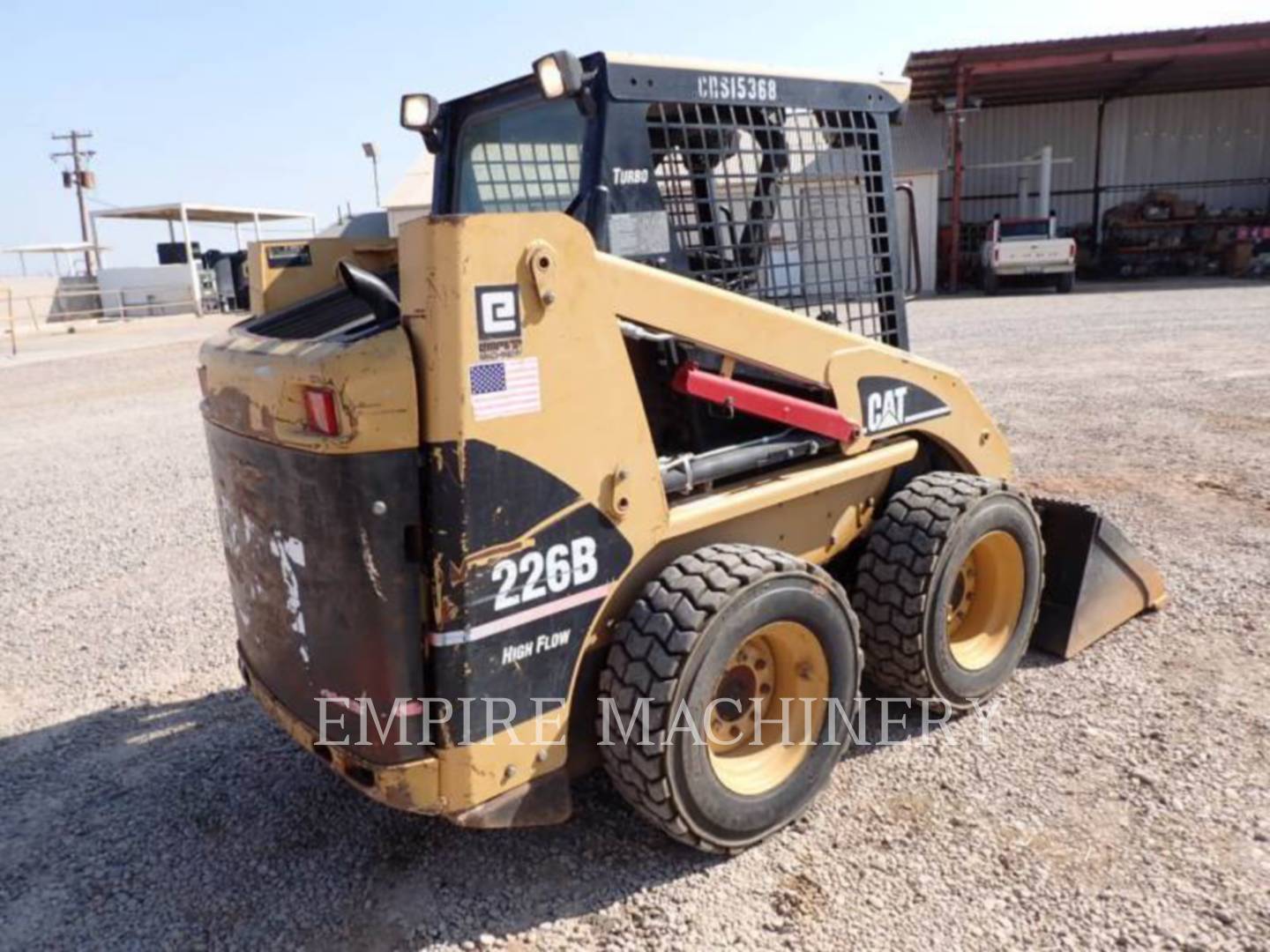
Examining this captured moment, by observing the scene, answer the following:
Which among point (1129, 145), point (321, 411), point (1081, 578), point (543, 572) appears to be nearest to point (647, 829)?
point (543, 572)

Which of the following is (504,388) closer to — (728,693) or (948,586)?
(728,693)

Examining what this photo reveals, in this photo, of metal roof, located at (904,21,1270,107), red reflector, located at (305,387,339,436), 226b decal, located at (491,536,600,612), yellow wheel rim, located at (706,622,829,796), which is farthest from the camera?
metal roof, located at (904,21,1270,107)

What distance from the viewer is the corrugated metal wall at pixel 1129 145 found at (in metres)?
30.8

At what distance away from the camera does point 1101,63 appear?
81.4ft

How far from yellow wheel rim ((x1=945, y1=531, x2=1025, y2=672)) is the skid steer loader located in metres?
0.01

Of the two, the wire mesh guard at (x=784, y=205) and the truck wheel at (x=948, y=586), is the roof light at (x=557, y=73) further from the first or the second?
the truck wheel at (x=948, y=586)

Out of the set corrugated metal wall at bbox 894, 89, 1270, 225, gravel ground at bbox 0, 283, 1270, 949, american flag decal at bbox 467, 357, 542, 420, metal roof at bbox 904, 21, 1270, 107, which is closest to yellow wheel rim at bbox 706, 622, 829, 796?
gravel ground at bbox 0, 283, 1270, 949

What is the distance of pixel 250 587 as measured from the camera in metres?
2.90

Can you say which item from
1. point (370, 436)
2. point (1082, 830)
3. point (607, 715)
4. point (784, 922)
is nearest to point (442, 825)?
point (607, 715)

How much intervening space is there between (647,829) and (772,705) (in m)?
0.55

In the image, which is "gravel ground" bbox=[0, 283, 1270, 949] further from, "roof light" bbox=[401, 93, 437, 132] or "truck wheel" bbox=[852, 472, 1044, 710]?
"roof light" bbox=[401, 93, 437, 132]

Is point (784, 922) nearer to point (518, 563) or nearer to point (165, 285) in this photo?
point (518, 563)

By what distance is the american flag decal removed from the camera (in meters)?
2.30

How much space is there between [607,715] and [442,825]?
33.1 inches
